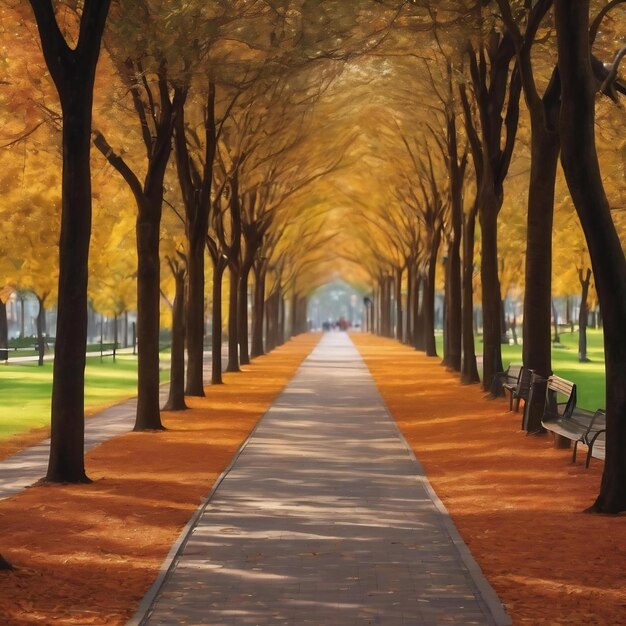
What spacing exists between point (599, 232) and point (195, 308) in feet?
64.7

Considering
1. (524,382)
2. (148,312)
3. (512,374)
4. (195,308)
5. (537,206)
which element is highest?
(537,206)

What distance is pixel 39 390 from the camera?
128 ft

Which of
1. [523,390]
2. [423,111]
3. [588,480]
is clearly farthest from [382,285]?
[588,480]

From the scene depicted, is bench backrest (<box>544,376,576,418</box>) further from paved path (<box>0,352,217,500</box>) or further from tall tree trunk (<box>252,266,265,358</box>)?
tall tree trunk (<box>252,266,265,358</box>)

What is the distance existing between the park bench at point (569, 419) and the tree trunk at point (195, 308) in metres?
12.0

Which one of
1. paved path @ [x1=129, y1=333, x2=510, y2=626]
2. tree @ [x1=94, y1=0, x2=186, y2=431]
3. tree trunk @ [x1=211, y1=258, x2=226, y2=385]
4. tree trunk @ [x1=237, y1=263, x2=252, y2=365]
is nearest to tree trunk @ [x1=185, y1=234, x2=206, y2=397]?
tree trunk @ [x1=211, y1=258, x2=226, y2=385]

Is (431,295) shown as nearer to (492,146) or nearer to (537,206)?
(492,146)

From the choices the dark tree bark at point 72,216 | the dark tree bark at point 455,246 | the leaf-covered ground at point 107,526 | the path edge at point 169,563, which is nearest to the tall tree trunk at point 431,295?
the dark tree bark at point 455,246

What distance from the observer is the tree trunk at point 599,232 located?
13.8 meters

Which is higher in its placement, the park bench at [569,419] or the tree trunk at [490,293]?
the tree trunk at [490,293]

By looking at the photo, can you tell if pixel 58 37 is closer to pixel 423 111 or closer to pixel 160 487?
pixel 160 487

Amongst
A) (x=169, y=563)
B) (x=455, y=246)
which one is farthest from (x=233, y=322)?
(x=169, y=563)

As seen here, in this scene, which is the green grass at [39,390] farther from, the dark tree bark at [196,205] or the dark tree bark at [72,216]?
the dark tree bark at [72,216]

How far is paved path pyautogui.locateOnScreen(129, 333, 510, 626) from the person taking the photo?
8930 mm
